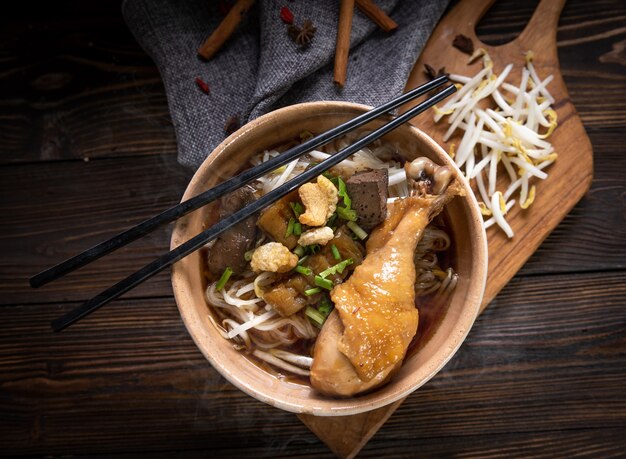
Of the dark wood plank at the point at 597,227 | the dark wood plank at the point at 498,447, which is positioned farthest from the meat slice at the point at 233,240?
the dark wood plank at the point at 597,227

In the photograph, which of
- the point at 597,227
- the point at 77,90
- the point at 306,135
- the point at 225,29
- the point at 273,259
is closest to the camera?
the point at 273,259

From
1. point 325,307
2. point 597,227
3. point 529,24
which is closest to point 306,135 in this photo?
point 325,307

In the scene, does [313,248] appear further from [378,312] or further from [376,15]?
[376,15]

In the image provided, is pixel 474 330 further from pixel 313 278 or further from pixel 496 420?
pixel 313 278

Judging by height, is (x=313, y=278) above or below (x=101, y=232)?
above

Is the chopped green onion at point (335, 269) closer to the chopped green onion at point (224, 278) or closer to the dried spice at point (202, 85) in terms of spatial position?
the chopped green onion at point (224, 278)

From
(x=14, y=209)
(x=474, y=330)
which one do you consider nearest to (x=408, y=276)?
(x=474, y=330)
